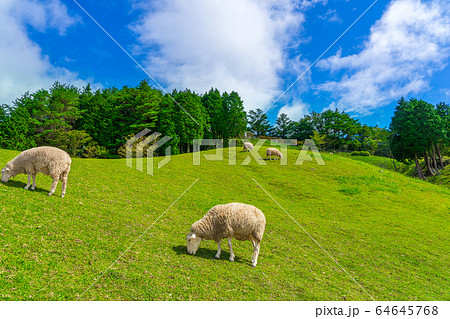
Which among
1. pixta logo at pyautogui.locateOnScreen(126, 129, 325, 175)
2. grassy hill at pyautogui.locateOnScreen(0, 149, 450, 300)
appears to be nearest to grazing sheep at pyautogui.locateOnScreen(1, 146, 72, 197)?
grassy hill at pyautogui.locateOnScreen(0, 149, 450, 300)

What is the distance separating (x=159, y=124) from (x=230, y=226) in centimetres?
5417

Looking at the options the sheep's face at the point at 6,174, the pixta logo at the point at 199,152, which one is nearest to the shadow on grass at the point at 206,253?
the sheep's face at the point at 6,174

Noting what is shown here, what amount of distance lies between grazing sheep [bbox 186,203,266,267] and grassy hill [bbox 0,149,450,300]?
34.1 inches

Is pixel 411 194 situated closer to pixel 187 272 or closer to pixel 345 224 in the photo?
pixel 345 224

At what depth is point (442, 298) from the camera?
31.9ft

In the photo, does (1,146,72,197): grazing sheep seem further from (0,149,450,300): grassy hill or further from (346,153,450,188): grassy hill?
(346,153,450,188): grassy hill

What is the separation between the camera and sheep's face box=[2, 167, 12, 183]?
40.4ft

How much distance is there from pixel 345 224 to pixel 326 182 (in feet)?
38.7

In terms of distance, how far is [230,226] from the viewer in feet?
31.0

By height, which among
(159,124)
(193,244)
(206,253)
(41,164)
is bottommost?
(206,253)

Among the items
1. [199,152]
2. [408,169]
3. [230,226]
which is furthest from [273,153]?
[408,169]

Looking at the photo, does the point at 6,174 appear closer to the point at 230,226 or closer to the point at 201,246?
the point at 201,246

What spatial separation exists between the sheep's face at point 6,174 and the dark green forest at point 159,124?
41.9 metres
